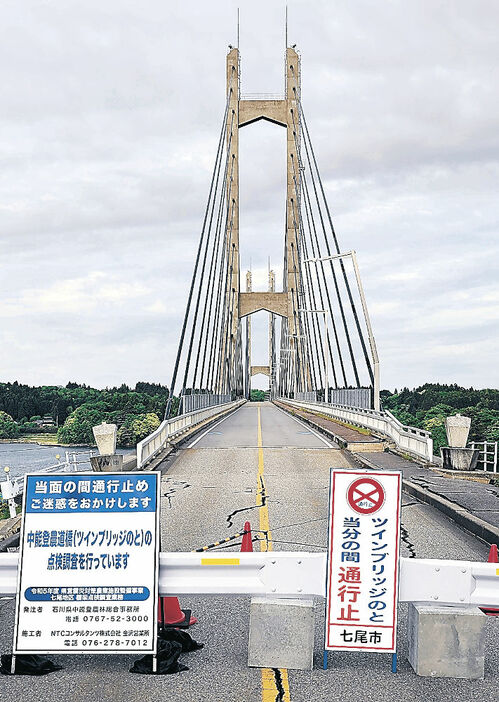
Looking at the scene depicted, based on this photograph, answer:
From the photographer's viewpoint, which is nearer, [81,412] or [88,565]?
[88,565]

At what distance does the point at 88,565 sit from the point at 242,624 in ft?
5.75

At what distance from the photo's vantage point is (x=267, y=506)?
14.2 metres

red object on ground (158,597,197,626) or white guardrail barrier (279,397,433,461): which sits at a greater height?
white guardrail barrier (279,397,433,461)

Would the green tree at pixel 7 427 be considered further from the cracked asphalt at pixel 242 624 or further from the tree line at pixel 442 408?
the cracked asphalt at pixel 242 624

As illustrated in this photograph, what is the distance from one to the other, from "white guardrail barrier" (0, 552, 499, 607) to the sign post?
146 millimetres

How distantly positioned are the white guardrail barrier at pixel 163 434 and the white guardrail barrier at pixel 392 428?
6.69 metres

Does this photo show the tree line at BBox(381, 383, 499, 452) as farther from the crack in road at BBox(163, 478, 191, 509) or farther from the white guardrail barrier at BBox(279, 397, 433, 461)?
the crack in road at BBox(163, 478, 191, 509)

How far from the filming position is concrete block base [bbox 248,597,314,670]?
6285 mm

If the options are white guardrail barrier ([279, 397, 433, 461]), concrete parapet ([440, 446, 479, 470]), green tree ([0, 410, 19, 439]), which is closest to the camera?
concrete parapet ([440, 446, 479, 470])

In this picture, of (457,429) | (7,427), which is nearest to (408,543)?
(457,429)

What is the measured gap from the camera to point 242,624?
7.39 metres

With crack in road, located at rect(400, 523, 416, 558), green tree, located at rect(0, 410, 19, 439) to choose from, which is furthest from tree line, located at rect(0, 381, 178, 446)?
crack in road, located at rect(400, 523, 416, 558)

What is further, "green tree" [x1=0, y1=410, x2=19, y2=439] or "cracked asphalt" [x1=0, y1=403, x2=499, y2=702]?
"green tree" [x1=0, y1=410, x2=19, y2=439]

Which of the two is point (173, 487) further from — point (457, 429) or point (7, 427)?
point (7, 427)
